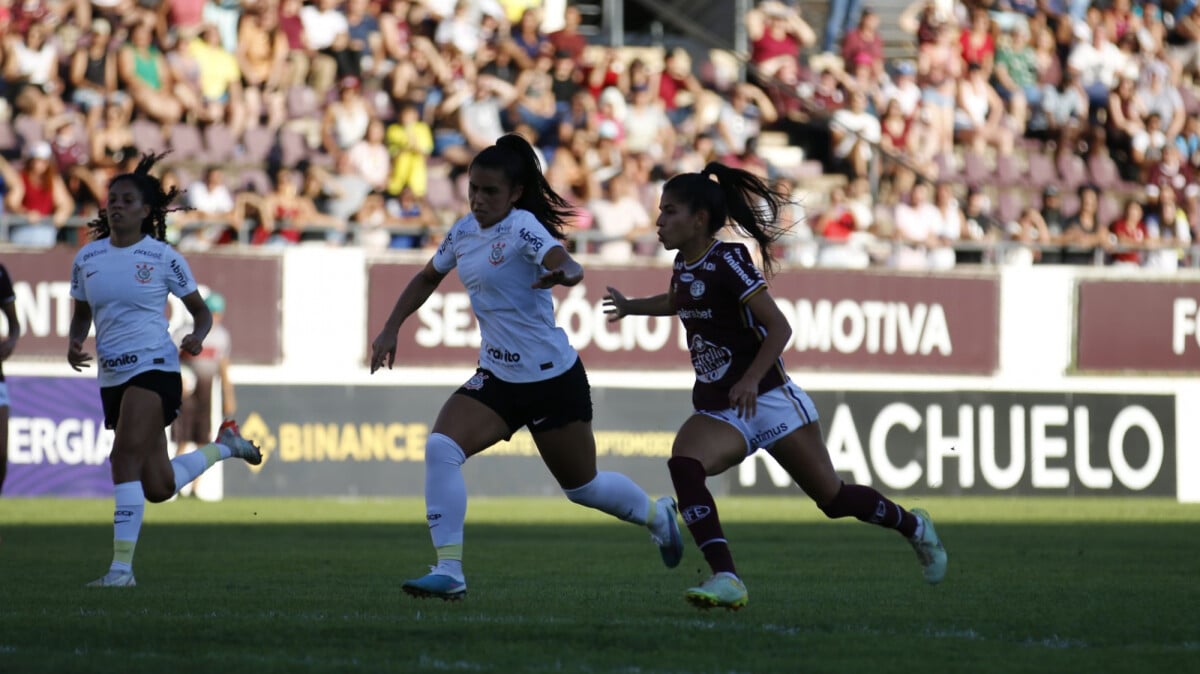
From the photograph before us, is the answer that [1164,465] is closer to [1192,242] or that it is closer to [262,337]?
[1192,242]

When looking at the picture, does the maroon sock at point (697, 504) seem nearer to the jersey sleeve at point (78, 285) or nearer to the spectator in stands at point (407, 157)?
the jersey sleeve at point (78, 285)

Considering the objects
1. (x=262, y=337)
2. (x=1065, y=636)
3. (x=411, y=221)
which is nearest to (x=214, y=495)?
(x=262, y=337)

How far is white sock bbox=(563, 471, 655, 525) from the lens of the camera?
8875 mm

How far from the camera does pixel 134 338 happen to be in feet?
32.3

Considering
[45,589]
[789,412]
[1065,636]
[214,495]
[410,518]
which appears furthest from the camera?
[214,495]

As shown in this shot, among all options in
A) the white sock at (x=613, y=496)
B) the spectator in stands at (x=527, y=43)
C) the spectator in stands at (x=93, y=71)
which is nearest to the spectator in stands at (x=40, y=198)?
the spectator in stands at (x=93, y=71)

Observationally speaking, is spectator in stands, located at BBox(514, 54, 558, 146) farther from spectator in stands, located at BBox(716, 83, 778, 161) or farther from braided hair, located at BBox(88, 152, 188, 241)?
braided hair, located at BBox(88, 152, 188, 241)

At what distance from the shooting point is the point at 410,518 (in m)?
17.2

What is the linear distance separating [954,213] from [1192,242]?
3883mm

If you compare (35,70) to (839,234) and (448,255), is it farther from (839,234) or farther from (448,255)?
(448,255)

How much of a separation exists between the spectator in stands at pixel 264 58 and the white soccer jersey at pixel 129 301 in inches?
461

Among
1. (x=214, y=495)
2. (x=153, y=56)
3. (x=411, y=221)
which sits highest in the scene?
(x=153, y=56)

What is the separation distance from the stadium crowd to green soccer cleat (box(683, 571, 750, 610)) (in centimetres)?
1029

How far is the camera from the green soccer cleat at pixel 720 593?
7.75m
